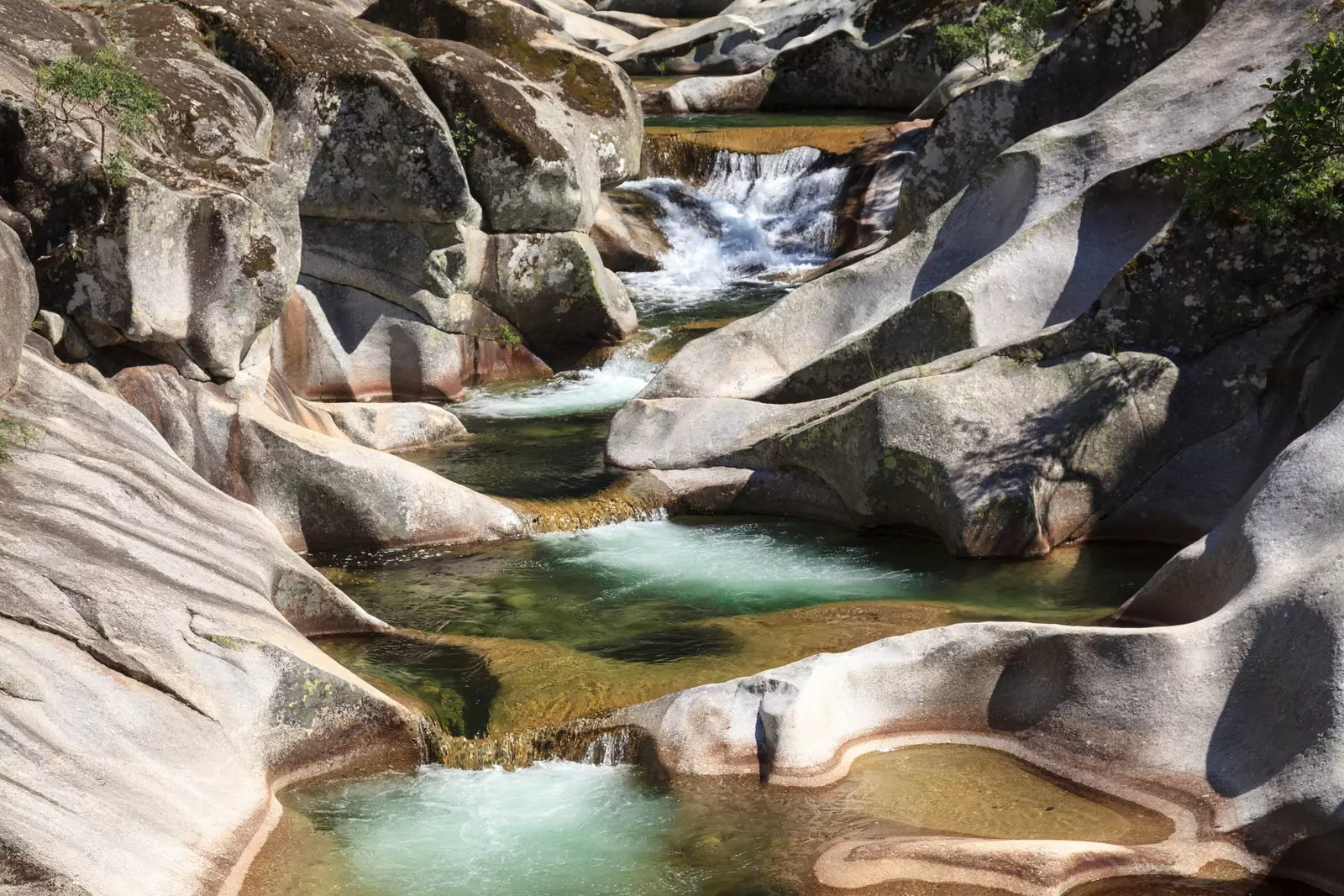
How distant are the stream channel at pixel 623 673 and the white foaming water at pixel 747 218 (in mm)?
7610

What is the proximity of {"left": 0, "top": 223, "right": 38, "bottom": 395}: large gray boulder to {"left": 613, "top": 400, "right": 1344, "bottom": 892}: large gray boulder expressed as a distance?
4430mm

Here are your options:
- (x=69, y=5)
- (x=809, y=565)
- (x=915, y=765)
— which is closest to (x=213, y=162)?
(x=69, y=5)

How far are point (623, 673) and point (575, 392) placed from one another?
Answer: 8.98 meters

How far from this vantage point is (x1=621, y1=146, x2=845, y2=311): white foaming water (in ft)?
77.7

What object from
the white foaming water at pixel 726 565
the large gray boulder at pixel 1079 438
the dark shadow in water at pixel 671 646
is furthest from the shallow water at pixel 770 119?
the dark shadow in water at pixel 671 646

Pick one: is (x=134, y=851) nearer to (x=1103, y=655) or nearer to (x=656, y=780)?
(x=656, y=780)

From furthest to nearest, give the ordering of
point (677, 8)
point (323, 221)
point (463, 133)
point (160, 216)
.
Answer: point (677, 8) → point (463, 133) → point (323, 221) → point (160, 216)

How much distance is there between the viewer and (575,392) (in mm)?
17891

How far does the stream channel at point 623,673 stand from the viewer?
23.6 ft

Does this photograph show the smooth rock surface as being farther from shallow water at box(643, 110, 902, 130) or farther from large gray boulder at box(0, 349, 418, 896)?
shallow water at box(643, 110, 902, 130)

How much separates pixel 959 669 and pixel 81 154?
25.1ft

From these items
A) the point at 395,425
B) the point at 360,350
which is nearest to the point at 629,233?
the point at 360,350

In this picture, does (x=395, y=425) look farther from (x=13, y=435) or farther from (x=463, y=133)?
(x=13, y=435)

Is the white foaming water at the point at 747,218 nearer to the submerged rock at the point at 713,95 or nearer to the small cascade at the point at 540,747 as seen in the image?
the submerged rock at the point at 713,95
